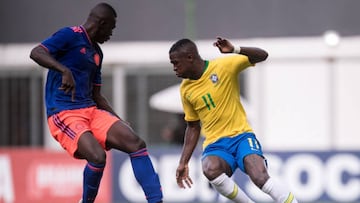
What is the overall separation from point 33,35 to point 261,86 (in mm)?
5350

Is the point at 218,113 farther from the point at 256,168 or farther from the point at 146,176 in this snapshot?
the point at 146,176

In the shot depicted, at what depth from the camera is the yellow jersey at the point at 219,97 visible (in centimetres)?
1121

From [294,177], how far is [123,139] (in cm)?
842

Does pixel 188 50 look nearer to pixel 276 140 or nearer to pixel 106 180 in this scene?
pixel 106 180

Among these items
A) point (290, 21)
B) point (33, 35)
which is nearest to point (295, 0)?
point (290, 21)

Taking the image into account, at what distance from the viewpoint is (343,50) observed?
23.0 m

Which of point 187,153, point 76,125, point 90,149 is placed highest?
point 76,125

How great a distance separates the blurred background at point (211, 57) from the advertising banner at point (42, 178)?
2700 millimetres

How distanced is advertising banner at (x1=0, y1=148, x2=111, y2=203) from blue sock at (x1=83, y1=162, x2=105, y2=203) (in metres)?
8.42

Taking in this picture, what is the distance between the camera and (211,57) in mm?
22938

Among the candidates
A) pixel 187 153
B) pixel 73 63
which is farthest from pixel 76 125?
pixel 187 153

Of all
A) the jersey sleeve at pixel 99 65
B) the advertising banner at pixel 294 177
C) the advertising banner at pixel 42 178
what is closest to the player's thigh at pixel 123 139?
the jersey sleeve at pixel 99 65

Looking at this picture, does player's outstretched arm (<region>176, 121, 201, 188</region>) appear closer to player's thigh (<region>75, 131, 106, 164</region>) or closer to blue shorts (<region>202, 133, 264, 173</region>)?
blue shorts (<region>202, 133, 264, 173</region>)

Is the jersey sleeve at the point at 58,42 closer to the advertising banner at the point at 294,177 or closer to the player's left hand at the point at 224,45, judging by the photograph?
the player's left hand at the point at 224,45
